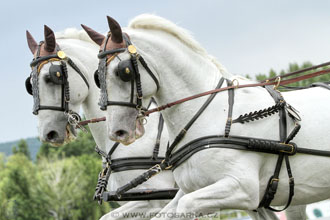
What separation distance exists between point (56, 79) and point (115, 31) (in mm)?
1792

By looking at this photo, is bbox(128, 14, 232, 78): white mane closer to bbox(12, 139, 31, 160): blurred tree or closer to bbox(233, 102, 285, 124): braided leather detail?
bbox(233, 102, 285, 124): braided leather detail

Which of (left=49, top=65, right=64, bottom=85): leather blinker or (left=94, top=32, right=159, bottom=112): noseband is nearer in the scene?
(left=94, top=32, right=159, bottom=112): noseband

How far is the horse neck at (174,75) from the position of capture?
228 inches

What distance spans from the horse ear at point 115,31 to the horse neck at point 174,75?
21cm

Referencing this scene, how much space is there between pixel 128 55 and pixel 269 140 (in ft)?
5.21

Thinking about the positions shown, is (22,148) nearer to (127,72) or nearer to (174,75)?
(174,75)

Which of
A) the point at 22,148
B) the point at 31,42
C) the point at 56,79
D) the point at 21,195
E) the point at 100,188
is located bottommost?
the point at 100,188

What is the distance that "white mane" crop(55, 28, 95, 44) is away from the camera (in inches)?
316

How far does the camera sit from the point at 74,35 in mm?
8094

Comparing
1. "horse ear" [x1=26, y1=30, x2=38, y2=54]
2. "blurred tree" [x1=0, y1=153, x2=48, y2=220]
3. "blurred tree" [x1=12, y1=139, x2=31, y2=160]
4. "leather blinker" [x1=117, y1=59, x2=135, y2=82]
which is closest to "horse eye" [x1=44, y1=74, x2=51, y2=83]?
"horse ear" [x1=26, y1=30, x2=38, y2=54]

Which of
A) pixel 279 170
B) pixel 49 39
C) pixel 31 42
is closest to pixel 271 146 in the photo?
pixel 279 170

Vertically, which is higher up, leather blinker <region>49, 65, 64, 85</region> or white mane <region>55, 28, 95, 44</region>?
white mane <region>55, 28, 95, 44</region>

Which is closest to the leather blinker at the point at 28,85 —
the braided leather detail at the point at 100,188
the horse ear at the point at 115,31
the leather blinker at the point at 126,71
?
the braided leather detail at the point at 100,188

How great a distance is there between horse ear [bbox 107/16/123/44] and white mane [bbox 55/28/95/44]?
95.2 inches
